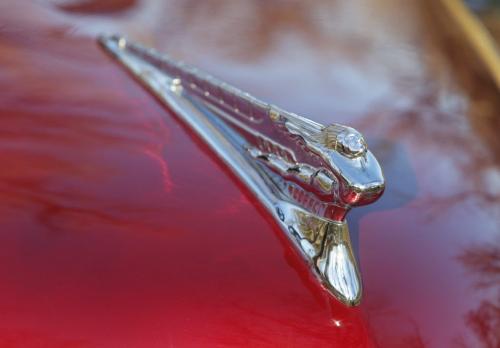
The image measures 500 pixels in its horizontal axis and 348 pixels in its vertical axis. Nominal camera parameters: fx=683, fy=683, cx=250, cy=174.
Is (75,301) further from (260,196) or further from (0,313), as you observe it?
(260,196)

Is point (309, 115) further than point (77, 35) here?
No

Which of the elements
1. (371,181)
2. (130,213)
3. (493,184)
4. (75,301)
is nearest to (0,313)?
(75,301)

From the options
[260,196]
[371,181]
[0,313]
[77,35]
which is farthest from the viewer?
[77,35]

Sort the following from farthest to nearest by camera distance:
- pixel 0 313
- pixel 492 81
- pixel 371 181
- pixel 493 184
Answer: pixel 492 81 < pixel 493 184 < pixel 371 181 < pixel 0 313
